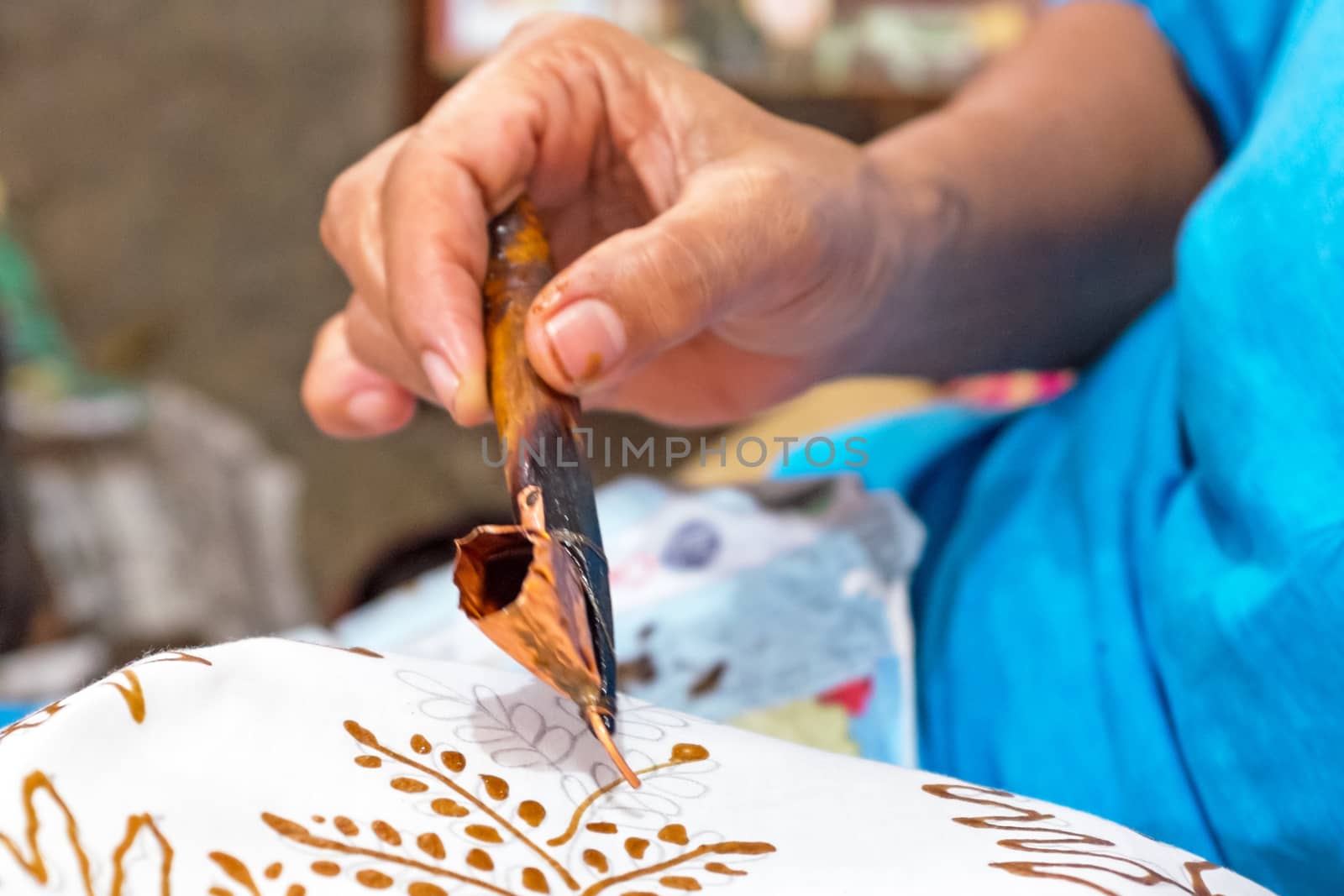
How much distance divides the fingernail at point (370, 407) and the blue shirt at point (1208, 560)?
Answer: 0.30m

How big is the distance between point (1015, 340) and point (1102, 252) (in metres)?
0.07

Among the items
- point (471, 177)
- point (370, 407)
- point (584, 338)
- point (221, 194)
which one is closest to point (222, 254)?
point (221, 194)

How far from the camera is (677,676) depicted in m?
0.47

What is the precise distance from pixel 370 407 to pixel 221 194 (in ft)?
3.64

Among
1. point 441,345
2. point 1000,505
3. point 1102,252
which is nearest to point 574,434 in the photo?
point 441,345

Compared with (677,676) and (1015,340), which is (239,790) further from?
(1015,340)

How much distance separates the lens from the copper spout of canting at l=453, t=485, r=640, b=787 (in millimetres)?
260

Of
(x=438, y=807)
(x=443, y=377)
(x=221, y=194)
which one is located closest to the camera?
(x=438, y=807)

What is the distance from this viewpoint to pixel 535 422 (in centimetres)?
32

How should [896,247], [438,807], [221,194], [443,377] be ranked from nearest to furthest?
[438,807] < [443,377] < [896,247] < [221,194]

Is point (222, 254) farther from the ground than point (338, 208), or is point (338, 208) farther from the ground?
point (338, 208)

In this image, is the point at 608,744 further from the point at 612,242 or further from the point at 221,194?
the point at 221,194

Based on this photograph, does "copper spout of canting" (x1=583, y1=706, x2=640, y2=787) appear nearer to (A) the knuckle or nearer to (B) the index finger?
(B) the index finger

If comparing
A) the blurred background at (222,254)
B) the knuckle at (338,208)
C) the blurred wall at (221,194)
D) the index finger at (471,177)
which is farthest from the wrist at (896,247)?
the blurred wall at (221,194)
